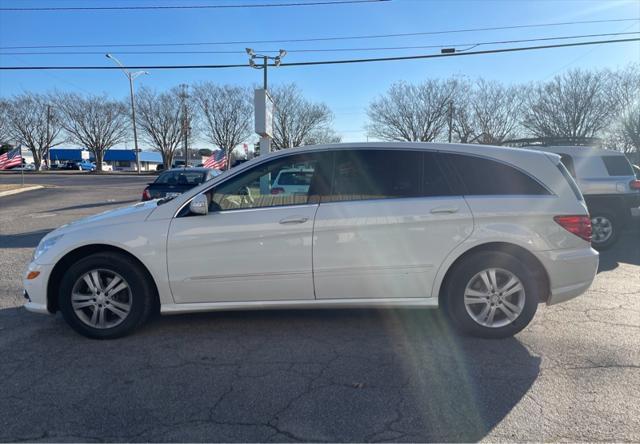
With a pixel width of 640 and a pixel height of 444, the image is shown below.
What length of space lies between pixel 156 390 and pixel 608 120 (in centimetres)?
3887

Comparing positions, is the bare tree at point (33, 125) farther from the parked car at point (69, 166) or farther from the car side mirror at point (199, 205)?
the car side mirror at point (199, 205)

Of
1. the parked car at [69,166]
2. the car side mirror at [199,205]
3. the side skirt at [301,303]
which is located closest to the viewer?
the car side mirror at [199,205]

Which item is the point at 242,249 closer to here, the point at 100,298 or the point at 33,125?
the point at 100,298

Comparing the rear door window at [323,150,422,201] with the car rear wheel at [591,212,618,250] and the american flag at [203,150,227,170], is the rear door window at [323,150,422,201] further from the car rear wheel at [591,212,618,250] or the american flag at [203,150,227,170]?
the american flag at [203,150,227,170]

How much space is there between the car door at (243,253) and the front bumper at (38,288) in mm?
1087

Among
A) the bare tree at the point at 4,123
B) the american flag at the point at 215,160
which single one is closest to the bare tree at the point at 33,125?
the bare tree at the point at 4,123

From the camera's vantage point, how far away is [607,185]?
7703 mm

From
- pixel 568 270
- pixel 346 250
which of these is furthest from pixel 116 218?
pixel 568 270

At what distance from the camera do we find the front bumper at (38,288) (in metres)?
3.75

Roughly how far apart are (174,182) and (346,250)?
9.45 meters

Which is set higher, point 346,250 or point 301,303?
point 346,250

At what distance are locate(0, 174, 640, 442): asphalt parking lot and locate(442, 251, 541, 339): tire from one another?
0.48 feet

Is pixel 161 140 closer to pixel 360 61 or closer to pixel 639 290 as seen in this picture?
pixel 360 61

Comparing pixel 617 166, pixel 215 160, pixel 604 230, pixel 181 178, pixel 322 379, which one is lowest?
pixel 322 379
